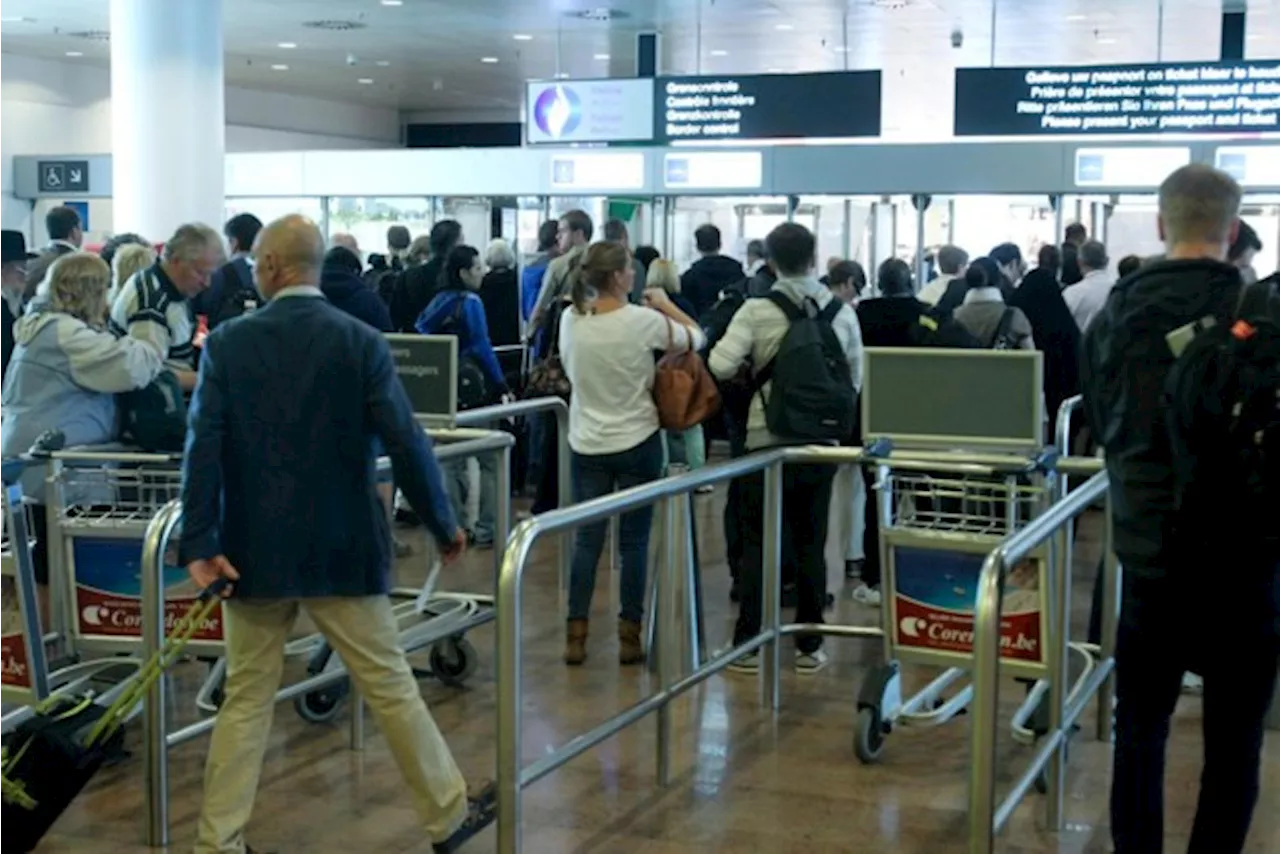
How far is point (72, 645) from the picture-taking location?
4914 millimetres

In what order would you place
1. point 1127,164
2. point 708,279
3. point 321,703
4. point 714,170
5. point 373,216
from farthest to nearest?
point 373,216
point 714,170
point 1127,164
point 708,279
point 321,703

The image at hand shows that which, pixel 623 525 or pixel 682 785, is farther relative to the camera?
pixel 623 525

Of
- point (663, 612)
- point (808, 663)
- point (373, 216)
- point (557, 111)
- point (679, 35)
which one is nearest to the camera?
point (663, 612)

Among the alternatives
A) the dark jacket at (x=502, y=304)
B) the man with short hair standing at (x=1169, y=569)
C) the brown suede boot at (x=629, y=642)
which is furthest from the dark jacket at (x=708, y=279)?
the man with short hair standing at (x=1169, y=569)

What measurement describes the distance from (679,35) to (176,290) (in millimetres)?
10978

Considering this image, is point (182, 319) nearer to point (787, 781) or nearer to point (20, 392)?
point (20, 392)

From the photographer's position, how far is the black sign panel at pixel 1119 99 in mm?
11180

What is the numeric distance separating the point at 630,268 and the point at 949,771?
198 centimetres

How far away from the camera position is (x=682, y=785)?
4852 millimetres

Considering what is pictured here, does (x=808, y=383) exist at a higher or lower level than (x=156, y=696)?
higher

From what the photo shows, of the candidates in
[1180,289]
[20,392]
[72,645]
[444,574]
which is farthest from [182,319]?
[1180,289]

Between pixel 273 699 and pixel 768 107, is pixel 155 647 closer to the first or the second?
pixel 273 699

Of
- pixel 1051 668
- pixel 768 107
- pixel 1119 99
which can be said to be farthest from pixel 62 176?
pixel 1051 668

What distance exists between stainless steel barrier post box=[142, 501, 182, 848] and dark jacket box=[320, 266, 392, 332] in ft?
8.29
